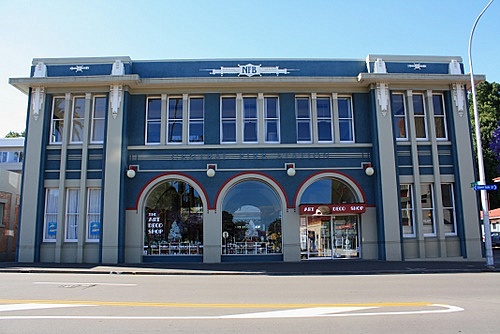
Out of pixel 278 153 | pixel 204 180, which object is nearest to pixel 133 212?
pixel 204 180

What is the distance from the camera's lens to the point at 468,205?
20.2m

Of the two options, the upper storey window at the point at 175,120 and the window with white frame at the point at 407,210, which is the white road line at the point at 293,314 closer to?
the window with white frame at the point at 407,210

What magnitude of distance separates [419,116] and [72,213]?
56.8ft

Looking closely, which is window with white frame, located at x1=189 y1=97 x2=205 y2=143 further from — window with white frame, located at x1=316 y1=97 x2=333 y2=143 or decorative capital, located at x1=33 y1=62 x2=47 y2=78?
decorative capital, located at x1=33 y1=62 x2=47 y2=78

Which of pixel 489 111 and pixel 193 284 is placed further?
pixel 489 111

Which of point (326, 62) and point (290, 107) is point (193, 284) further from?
point (326, 62)

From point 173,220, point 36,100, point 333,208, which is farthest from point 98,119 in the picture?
point 333,208

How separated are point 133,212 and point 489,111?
A: 34.9m

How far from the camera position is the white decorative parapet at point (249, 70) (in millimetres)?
21141

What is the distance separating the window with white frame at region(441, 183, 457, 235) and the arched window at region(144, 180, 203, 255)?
11.5 meters

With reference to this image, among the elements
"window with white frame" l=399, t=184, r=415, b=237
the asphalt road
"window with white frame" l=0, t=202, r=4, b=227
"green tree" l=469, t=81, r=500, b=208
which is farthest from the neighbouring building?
"green tree" l=469, t=81, r=500, b=208

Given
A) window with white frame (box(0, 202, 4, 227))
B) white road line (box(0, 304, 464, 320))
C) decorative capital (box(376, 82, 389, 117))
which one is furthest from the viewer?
window with white frame (box(0, 202, 4, 227))

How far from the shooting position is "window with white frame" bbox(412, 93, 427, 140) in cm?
2123

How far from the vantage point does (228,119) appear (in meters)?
21.3
